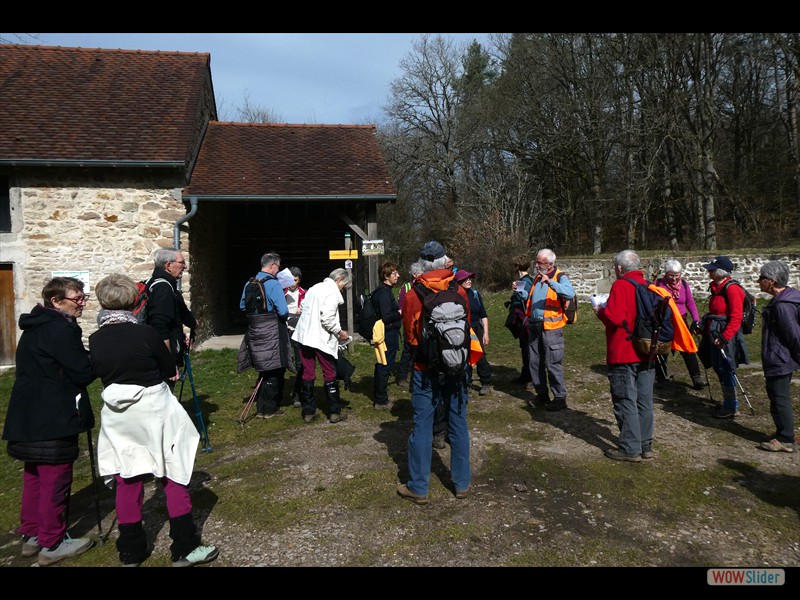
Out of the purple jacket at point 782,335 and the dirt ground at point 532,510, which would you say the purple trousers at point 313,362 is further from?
the purple jacket at point 782,335

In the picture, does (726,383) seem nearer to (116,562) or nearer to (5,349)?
(116,562)

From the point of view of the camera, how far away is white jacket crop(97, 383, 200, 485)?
3.05 m

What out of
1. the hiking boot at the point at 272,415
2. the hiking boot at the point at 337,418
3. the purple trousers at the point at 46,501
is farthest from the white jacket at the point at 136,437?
the hiking boot at the point at 272,415

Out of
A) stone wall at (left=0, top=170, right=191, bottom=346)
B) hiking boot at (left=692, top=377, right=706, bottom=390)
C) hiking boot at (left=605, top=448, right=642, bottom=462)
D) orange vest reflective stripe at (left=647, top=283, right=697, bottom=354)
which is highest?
stone wall at (left=0, top=170, right=191, bottom=346)

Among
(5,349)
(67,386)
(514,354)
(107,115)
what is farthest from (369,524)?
(107,115)

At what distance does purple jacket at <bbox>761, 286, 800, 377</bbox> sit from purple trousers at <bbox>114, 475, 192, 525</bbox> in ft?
15.3

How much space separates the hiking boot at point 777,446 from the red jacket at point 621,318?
1490mm

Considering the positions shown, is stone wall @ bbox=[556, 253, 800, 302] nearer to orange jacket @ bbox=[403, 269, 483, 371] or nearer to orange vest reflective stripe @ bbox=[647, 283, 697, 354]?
orange vest reflective stripe @ bbox=[647, 283, 697, 354]

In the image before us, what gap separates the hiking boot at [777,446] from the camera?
4.65m

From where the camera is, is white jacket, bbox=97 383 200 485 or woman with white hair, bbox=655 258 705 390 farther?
woman with white hair, bbox=655 258 705 390

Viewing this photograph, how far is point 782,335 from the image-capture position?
4.57 metres

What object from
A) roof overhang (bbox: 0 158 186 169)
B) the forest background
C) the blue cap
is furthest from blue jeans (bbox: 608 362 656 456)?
the forest background

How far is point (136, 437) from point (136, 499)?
14.6 inches
